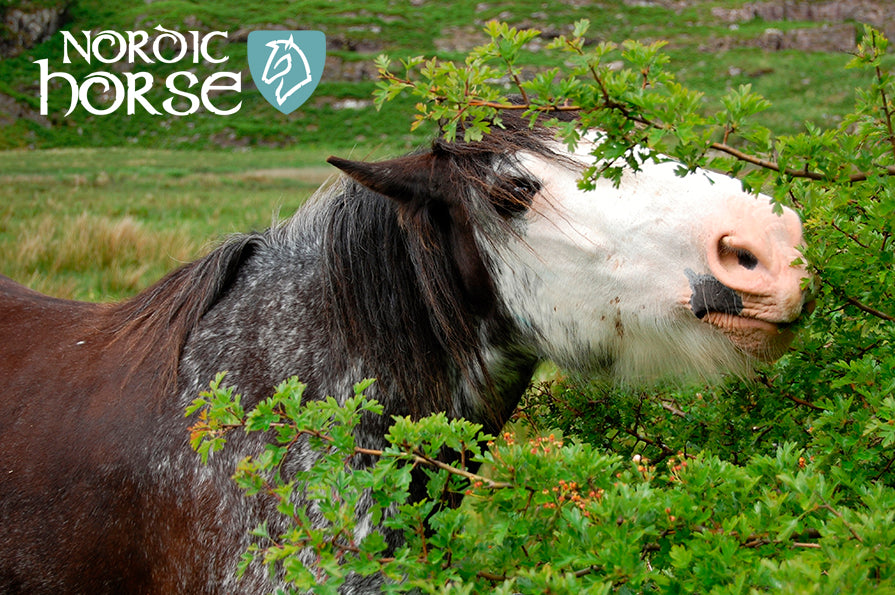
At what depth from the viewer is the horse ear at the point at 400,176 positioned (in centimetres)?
217

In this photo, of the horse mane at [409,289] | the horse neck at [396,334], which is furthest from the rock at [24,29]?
the horse neck at [396,334]

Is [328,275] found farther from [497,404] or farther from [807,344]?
[807,344]

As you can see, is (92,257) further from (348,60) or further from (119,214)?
(348,60)

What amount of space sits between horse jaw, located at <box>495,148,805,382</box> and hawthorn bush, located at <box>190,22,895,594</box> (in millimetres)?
173

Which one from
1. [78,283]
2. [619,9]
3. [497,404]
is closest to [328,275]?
[497,404]

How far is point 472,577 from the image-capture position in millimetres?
1460

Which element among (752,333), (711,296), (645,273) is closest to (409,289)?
(645,273)

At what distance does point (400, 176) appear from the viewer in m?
2.21

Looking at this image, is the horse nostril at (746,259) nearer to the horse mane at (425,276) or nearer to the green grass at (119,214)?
the horse mane at (425,276)

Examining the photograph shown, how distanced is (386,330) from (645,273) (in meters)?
0.86

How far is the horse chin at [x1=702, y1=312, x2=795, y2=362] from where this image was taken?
6.58 ft

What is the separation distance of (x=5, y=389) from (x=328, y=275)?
4.23 feet

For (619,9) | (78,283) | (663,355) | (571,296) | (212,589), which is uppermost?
(619,9)

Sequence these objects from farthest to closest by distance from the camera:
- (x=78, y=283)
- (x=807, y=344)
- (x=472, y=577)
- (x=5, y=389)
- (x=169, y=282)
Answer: (x=78, y=283) → (x=169, y=282) → (x=5, y=389) → (x=807, y=344) → (x=472, y=577)
